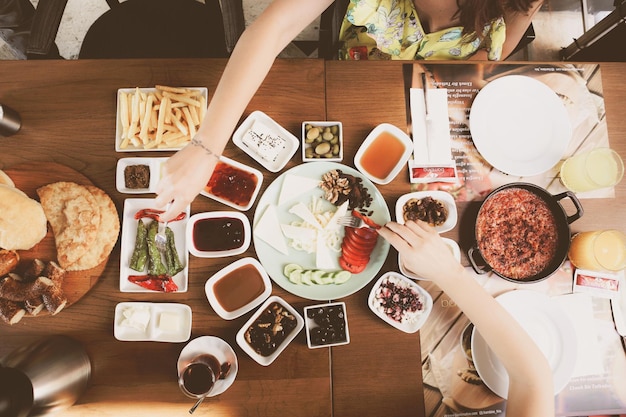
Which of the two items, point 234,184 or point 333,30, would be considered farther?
point 333,30

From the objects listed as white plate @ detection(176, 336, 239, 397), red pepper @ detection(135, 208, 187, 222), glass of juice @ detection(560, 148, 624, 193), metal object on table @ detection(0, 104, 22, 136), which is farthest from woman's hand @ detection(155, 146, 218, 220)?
glass of juice @ detection(560, 148, 624, 193)

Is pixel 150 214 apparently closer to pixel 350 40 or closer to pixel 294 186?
pixel 294 186

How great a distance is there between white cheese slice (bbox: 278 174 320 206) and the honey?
0.90 feet

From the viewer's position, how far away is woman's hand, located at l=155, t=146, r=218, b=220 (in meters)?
1.56

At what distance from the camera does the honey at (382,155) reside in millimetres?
1920

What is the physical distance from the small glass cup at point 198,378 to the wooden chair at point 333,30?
6.01 ft

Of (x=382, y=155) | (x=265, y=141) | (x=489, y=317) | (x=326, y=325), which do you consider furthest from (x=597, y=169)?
(x=265, y=141)

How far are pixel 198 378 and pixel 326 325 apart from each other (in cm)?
58

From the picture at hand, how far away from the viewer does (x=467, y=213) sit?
1929 millimetres

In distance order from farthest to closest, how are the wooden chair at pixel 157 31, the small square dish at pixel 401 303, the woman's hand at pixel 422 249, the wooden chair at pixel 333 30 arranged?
1. the wooden chair at pixel 157 31
2. the wooden chair at pixel 333 30
3. the small square dish at pixel 401 303
4. the woman's hand at pixel 422 249

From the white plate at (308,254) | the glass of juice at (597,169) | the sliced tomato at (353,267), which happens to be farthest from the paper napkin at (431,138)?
the glass of juice at (597,169)

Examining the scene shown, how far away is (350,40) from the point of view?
90.9 inches

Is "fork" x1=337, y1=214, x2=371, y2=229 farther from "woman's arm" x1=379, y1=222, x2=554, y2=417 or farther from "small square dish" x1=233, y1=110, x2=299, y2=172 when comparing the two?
"small square dish" x1=233, y1=110, x2=299, y2=172

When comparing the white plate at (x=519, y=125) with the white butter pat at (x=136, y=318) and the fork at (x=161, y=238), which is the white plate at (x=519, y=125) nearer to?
the fork at (x=161, y=238)
